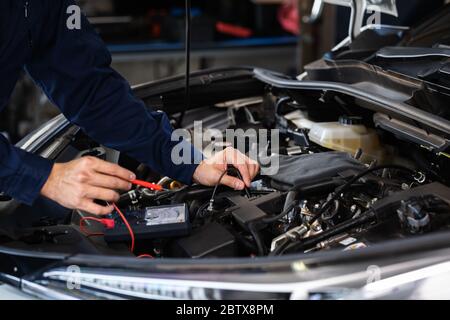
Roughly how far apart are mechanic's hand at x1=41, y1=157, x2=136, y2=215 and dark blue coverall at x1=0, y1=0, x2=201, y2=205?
27cm

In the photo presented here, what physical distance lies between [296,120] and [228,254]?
2.31 ft

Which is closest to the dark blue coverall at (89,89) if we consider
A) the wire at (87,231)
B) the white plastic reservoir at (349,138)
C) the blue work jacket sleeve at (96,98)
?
the blue work jacket sleeve at (96,98)

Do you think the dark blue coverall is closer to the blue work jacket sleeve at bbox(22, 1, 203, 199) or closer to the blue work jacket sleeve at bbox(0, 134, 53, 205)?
the blue work jacket sleeve at bbox(22, 1, 203, 199)

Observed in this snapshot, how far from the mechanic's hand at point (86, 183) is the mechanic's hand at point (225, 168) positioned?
0.81 ft

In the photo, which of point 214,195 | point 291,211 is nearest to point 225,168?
point 214,195

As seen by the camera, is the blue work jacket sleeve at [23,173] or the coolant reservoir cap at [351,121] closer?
the blue work jacket sleeve at [23,173]

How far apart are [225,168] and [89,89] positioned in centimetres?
38

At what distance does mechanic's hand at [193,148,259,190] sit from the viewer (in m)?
1.20

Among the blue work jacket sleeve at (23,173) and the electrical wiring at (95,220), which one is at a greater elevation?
the blue work jacket sleeve at (23,173)

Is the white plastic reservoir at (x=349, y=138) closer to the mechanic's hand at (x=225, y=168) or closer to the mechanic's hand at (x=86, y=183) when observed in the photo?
the mechanic's hand at (x=225, y=168)

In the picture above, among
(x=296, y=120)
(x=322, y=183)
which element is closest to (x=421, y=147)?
(x=322, y=183)

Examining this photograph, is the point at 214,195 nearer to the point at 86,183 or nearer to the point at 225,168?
the point at 225,168

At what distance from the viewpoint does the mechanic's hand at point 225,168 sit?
120cm

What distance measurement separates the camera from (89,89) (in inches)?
51.5
